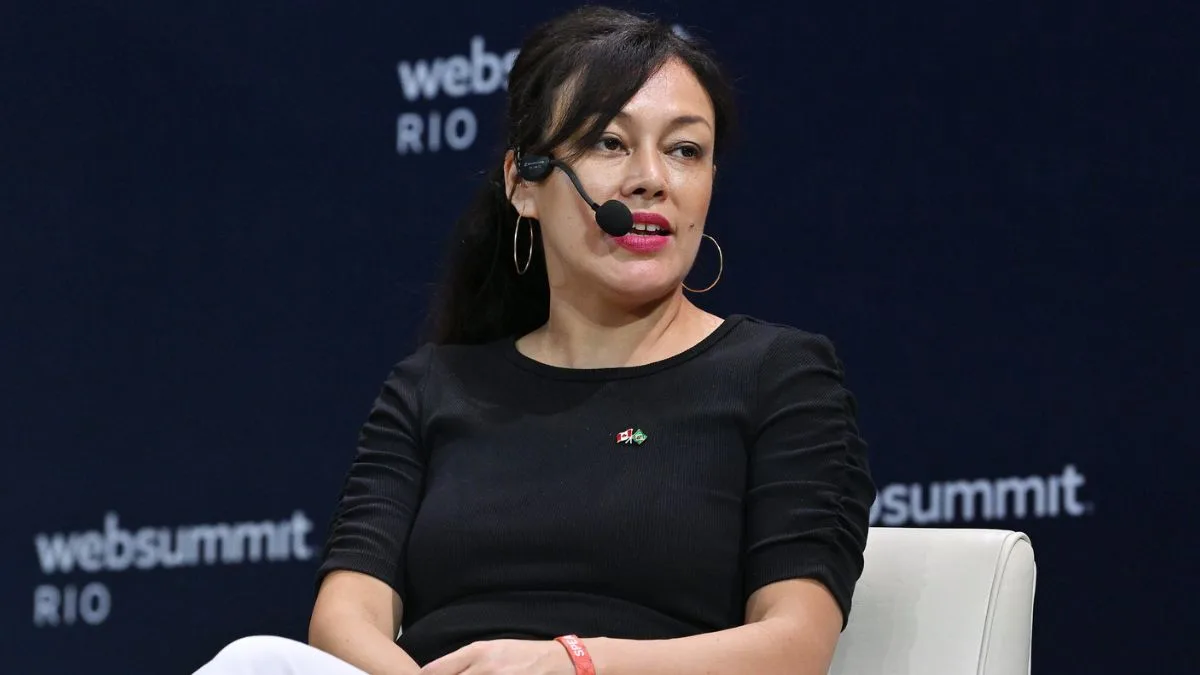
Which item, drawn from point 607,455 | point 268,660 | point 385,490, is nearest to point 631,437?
point 607,455

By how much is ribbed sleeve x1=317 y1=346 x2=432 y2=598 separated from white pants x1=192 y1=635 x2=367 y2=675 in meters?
0.38

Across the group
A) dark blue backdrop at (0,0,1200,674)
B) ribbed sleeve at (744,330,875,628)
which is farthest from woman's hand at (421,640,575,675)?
dark blue backdrop at (0,0,1200,674)

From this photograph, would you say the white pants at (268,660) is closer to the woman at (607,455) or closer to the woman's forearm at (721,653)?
the woman at (607,455)

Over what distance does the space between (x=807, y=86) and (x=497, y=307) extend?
80cm

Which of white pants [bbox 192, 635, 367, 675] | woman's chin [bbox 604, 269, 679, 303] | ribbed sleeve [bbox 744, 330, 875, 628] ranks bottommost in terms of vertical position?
white pants [bbox 192, 635, 367, 675]

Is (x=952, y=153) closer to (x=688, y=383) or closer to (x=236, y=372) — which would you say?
(x=688, y=383)

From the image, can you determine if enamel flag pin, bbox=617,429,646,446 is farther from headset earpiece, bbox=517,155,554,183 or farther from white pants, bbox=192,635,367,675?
white pants, bbox=192,635,367,675

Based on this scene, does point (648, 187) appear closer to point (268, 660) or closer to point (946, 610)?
point (946, 610)

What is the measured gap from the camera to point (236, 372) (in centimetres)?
299

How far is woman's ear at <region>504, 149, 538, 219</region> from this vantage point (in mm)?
1883

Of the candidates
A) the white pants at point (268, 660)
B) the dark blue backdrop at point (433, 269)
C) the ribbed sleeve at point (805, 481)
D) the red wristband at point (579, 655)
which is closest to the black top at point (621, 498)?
the ribbed sleeve at point (805, 481)

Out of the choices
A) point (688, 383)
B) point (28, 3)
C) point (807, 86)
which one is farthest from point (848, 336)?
point (28, 3)

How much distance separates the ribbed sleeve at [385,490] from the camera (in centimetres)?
175

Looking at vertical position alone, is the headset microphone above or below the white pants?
above
